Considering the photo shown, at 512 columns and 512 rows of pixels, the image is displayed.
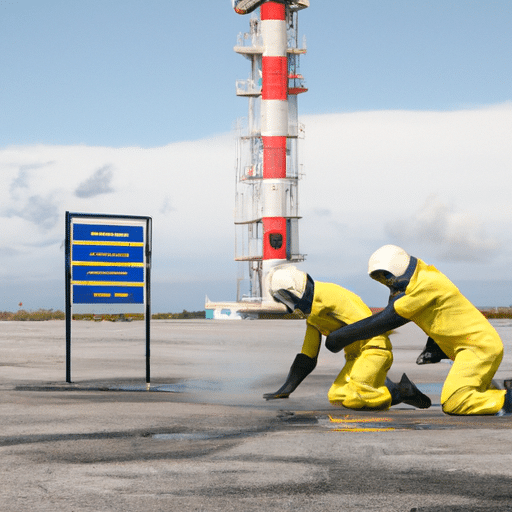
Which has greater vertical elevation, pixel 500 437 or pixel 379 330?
pixel 379 330

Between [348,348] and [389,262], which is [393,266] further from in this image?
[348,348]

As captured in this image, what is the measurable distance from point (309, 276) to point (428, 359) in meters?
1.40

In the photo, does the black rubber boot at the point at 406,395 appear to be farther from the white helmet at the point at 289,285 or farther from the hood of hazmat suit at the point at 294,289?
the white helmet at the point at 289,285

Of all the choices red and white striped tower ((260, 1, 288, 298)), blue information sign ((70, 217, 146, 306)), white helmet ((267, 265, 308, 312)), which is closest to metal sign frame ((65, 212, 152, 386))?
blue information sign ((70, 217, 146, 306))

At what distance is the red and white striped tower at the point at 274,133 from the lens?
44.1 m

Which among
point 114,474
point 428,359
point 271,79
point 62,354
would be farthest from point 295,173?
point 114,474

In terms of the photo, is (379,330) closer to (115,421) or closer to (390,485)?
(115,421)

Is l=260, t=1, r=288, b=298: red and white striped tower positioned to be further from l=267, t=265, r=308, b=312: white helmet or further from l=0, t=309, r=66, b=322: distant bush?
l=267, t=265, r=308, b=312: white helmet

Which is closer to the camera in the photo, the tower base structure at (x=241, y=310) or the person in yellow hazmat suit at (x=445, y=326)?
the person in yellow hazmat suit at (x=445, y=326)

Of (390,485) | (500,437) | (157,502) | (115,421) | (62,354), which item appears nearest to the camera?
(157,502)

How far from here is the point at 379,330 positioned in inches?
270

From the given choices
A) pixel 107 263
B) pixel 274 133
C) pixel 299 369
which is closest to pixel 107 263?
pixel 107 263

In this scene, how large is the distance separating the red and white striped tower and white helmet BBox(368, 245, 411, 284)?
122 feet

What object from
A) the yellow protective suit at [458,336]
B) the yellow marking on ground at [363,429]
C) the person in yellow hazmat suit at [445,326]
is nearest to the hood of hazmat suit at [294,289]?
the person in yellow hazmat suit at [445,326]
